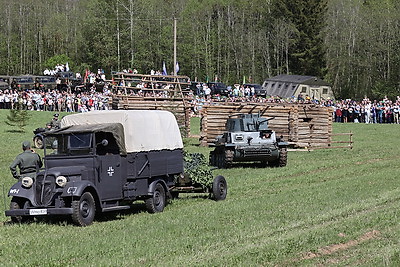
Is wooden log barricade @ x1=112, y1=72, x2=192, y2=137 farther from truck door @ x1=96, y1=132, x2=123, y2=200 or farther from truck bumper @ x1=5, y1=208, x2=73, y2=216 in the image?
truck bumper @ x1=5, y1=208, x2=73, y2=216

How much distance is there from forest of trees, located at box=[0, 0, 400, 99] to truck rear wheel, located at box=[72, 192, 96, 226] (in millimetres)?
69979

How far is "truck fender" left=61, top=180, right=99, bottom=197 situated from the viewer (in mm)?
14297

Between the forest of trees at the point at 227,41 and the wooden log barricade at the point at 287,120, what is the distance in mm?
44446

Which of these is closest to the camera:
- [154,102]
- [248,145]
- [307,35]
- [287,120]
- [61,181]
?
[61,181]

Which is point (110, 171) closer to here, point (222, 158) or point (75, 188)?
point (75, 188)

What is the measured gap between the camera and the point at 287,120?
37344mm

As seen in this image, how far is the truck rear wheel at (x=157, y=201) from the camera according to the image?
1667 centimetres

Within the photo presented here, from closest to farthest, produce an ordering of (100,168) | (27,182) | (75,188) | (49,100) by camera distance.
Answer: (75,188)
(27,182)
(100,168)
(49,100)

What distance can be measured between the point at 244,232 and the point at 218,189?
211 inches

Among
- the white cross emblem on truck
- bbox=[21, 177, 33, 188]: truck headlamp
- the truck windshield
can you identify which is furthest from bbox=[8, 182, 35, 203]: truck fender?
the white cross emblem on truck

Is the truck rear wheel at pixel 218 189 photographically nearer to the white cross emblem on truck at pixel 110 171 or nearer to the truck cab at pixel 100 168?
the truck cab at pixel 100 168

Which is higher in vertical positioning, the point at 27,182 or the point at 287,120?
the point at 287,120

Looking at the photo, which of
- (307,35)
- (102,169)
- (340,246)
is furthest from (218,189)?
(307,35)

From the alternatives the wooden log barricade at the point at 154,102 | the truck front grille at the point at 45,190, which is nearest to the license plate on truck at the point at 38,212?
the truck front grille at the point at 45,190
